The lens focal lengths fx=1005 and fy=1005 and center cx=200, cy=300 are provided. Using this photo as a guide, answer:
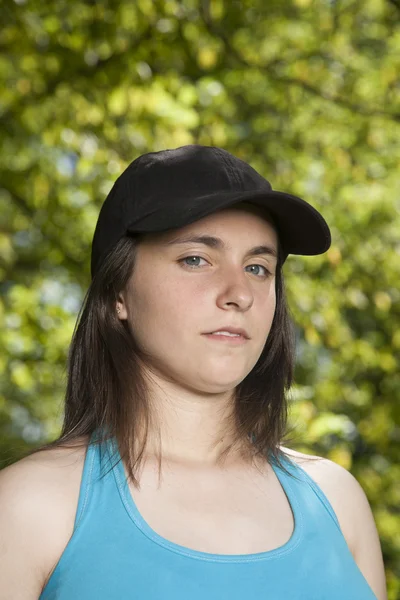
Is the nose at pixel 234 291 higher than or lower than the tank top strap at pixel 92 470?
higher

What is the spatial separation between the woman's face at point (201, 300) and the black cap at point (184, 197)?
5cm

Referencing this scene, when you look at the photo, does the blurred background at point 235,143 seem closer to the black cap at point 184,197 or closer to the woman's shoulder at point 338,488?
the woman's shoulder at point 338,488

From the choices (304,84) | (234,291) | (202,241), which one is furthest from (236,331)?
(304,84)

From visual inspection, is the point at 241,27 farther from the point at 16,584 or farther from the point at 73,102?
the point at 16,584

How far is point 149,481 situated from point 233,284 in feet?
1.30

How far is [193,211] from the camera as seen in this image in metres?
1.80

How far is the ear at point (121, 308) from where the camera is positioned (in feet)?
6.41

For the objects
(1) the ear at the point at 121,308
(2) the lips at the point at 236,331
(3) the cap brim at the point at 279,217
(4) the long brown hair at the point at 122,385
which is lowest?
(4) the long brown hair at the point at 122,385

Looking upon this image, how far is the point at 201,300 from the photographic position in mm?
1823

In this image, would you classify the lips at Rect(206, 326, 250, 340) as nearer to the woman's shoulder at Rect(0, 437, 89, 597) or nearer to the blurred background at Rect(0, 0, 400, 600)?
the woman's shoulder at Rect(0, 437, 89, 597)

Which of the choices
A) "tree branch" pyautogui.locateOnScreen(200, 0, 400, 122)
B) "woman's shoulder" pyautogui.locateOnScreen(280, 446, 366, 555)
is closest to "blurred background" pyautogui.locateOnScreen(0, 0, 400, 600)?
"tree branch" pyautogui.locateOnScreen(200, 0, 400, 122)

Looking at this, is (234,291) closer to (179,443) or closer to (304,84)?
(179,443)

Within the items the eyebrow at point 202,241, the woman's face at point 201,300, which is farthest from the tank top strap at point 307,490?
the eyebrow at point 202,241

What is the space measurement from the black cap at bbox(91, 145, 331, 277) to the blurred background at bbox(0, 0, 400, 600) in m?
1.77
